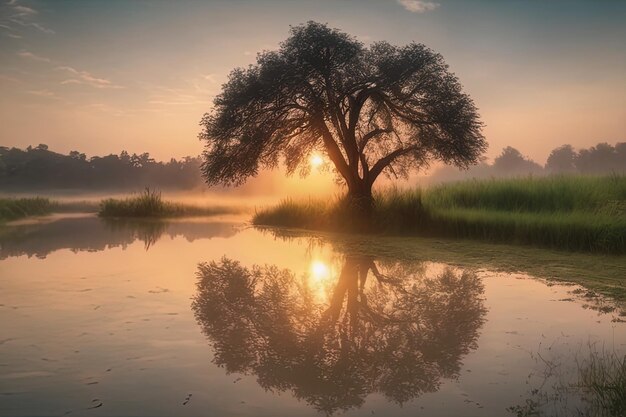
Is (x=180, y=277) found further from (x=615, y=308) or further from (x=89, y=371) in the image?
(x=615, y=308)

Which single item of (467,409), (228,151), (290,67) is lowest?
(467,409)

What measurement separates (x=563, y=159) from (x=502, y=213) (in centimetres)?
10234

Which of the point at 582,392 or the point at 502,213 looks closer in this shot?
the point at 582,392

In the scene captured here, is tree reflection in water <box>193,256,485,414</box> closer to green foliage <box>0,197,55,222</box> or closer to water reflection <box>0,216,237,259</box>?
water reflection <box>0,216,237,259</box>

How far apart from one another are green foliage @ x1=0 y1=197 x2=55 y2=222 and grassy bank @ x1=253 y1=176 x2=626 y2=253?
1237cm

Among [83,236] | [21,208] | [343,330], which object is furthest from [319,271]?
[21,208]

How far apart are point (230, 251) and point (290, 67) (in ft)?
33.1

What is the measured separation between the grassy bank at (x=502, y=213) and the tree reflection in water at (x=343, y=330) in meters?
6.06

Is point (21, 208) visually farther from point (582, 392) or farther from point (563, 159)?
point (563, 159)

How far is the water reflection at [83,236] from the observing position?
13.7 m

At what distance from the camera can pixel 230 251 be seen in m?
13.8

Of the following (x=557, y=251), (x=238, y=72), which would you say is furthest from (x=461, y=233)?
(x=238, y=72)

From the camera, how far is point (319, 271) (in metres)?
10.4

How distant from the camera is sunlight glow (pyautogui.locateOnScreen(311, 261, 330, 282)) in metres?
9.67
